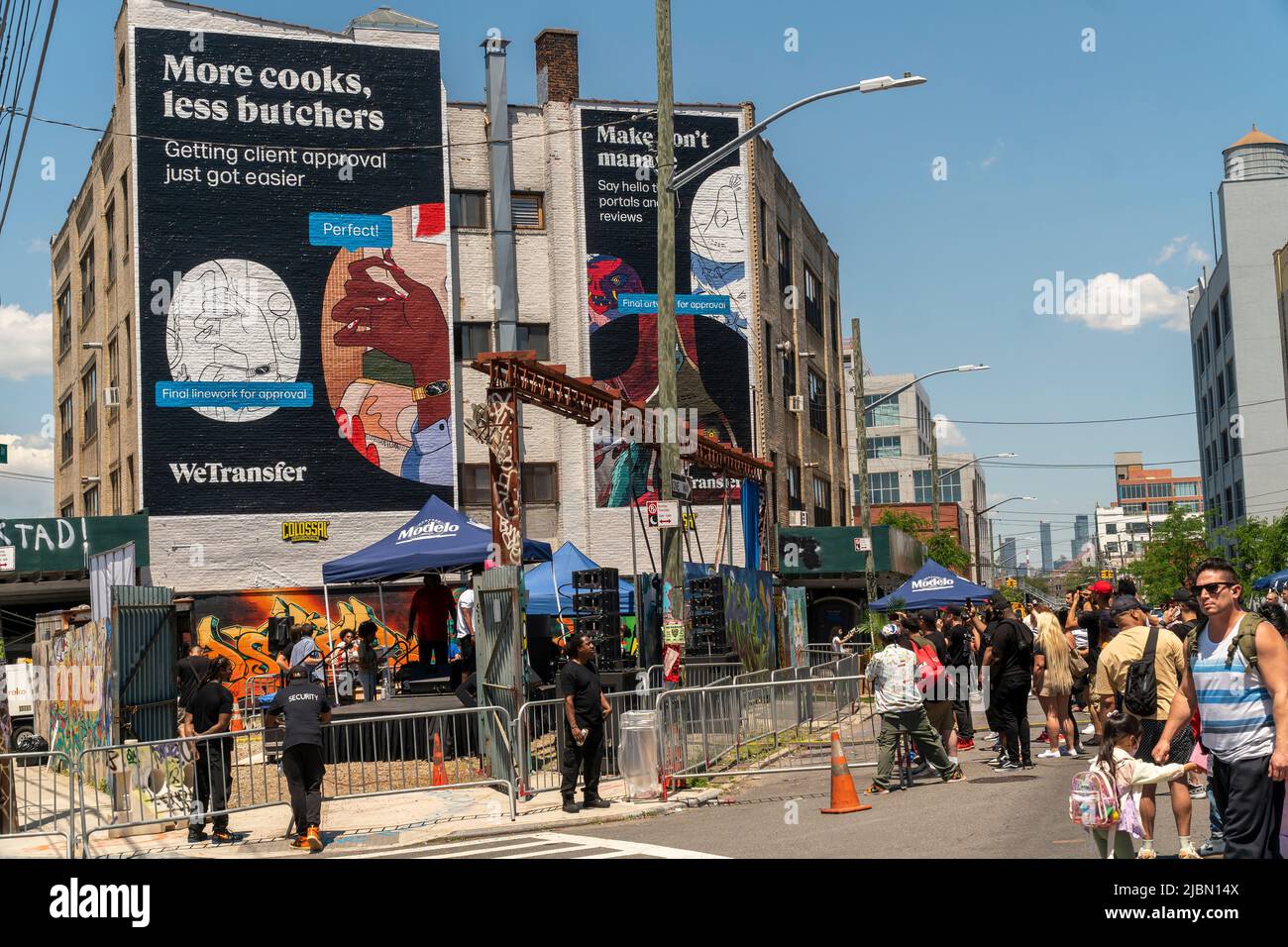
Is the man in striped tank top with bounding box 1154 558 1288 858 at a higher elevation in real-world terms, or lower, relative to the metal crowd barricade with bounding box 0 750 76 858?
higher

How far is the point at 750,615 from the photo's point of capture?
83.3 ft

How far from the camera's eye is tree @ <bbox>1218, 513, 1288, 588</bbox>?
58.0m

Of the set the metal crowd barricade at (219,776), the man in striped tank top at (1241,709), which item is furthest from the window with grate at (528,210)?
the man in striped tank top at (1241,709)

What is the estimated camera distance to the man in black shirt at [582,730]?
14.4 metres

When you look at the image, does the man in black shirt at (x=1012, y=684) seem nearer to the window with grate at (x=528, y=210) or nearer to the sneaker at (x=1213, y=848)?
the sneaker at (x=1213, y=848)

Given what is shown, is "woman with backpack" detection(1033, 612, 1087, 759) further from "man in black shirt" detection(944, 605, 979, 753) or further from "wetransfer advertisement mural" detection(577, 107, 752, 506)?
"wetransfer advertisement mural" detection(577, 107, 752, 506)

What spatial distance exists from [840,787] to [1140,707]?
13.8 ft

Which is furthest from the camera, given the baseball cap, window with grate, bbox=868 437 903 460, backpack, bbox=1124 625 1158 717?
window with grate, bbox=868 437 903 460

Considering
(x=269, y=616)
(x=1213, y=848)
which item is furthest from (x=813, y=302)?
(x=1213, y=848)

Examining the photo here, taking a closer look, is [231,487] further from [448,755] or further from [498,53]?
[448,755]

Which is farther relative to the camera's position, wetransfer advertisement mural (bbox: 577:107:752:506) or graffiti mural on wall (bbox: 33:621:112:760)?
wetransfer advertisement mural (bbox: 577:107:752:506)

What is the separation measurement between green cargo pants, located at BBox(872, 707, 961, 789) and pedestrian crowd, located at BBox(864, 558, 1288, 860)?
2cm

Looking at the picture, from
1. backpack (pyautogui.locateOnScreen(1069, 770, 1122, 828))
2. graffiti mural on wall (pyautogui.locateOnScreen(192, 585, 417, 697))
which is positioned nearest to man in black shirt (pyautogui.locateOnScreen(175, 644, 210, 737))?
backpack (pyautogui.locateOnScreen(1069, 770, 1122, 828))
